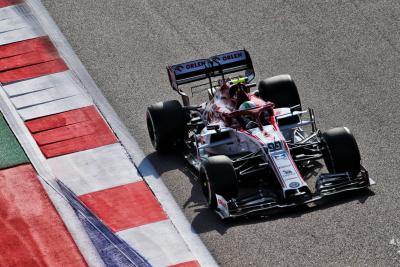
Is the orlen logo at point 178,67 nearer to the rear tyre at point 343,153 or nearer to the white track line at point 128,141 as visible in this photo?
the white track line at point 128,141

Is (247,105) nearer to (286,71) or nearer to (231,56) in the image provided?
(231,56)

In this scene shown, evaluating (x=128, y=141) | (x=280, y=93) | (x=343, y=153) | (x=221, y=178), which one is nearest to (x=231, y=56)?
(x=280, y=93)

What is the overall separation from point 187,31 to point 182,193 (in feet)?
20.7

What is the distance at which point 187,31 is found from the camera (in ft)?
74.8

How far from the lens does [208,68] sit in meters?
19.0

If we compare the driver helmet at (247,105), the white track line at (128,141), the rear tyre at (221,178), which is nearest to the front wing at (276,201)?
the rear tyre at (221,178)

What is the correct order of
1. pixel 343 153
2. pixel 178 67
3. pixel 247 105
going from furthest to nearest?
pixel 178 67 < pixel 247 105 < pixel 343 153

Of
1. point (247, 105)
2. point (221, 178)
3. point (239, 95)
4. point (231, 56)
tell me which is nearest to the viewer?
point (221, 178)

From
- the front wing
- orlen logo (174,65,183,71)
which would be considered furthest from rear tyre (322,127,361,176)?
orlen logo (174,65,183,71)

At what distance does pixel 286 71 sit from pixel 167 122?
12.6 ft

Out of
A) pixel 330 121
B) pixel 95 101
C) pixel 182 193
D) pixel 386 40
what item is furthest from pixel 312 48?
pixel 182 193

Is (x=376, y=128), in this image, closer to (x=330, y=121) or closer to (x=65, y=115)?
(x=330, y=121)

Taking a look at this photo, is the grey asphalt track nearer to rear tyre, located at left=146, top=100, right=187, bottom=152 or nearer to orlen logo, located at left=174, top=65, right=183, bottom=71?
rear tyre, located at left=146, top=100, right=187, bottom=152

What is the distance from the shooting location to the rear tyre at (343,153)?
54.6 ft
